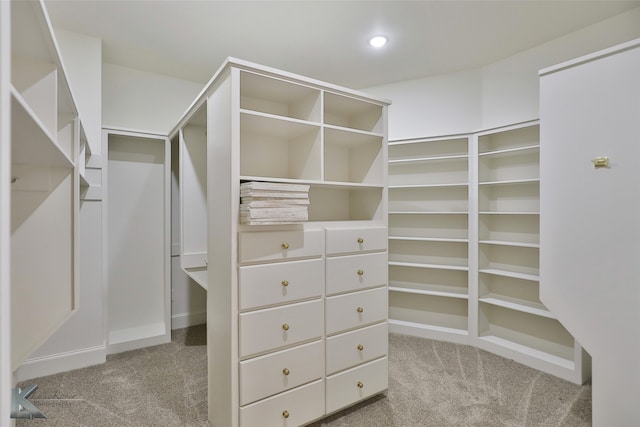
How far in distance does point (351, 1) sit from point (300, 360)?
2458 mm

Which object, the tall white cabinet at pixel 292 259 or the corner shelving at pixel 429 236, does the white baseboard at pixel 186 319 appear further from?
the corner shelving at pixel 429 236

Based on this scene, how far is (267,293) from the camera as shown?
1.70 metres

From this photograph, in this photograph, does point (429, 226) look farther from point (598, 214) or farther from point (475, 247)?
point (598, 214)

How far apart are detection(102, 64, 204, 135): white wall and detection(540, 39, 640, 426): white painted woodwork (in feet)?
11.1

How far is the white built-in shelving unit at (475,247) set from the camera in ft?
9.14

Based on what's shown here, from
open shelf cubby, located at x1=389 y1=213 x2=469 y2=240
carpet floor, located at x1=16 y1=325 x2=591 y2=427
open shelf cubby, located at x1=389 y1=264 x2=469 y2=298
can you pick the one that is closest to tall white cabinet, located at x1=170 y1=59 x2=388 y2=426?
carpet floor, located at x1=16 y1=325 x2=591 y2=427

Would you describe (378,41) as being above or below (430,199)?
above

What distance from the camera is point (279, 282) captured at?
5.72ft

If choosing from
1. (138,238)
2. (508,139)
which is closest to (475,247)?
(508,139)

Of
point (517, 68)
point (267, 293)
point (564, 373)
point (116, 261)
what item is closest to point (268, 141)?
point (267, 293)

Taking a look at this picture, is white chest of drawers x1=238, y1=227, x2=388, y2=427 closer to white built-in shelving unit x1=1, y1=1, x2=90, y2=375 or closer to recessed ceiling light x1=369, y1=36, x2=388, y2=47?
white built-in shelving unit x1=1, y1=1, x2=90, y2=375

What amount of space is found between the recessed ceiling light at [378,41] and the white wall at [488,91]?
0.88 meters

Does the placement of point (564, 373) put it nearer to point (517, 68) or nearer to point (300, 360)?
point (300, 360)

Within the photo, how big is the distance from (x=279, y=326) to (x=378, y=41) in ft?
8.24
